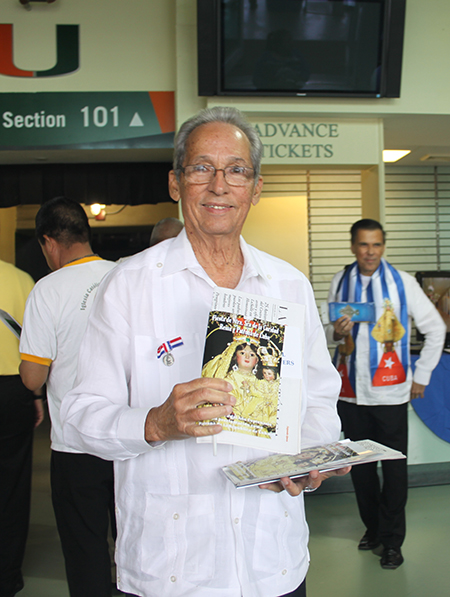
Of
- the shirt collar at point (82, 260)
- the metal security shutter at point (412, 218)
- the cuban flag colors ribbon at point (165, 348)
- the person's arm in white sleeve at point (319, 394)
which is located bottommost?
the person's arm in white sleeve at point (319, 394)

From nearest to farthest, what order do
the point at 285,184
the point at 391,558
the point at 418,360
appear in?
the point at 391,558
the point at 418,360
the point at 285,184

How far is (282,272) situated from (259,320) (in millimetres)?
414

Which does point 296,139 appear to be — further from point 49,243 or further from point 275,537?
point 275,537

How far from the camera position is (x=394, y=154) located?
21.5 feet

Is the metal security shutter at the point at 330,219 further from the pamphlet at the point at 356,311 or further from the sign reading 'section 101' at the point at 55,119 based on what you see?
the pamphlet at the point at 356,311

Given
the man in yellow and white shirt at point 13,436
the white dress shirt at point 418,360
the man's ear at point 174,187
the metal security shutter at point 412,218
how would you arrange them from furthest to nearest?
1. the metal security shutter at point 412,218
2. the white dress shirt at point 418,360
3. the man in yellow and white shirt at point 13,436
4. the man's ear at point 174,187

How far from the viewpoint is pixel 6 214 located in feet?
29.6

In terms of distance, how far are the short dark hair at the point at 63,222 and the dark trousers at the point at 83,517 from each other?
108 centimetres

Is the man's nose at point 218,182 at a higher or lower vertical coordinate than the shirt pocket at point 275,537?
higher

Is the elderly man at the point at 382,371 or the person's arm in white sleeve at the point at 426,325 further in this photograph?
the person's arm in white sleeve at the point at 426,325

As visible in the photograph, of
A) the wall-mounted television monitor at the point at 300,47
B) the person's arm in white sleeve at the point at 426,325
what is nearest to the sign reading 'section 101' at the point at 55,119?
the wall-mounted television monitor at the point at 300,47

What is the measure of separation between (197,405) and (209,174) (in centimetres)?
68

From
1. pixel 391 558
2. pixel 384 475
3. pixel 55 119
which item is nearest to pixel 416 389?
pixel 384 475

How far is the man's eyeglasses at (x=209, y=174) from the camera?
1439 mm
